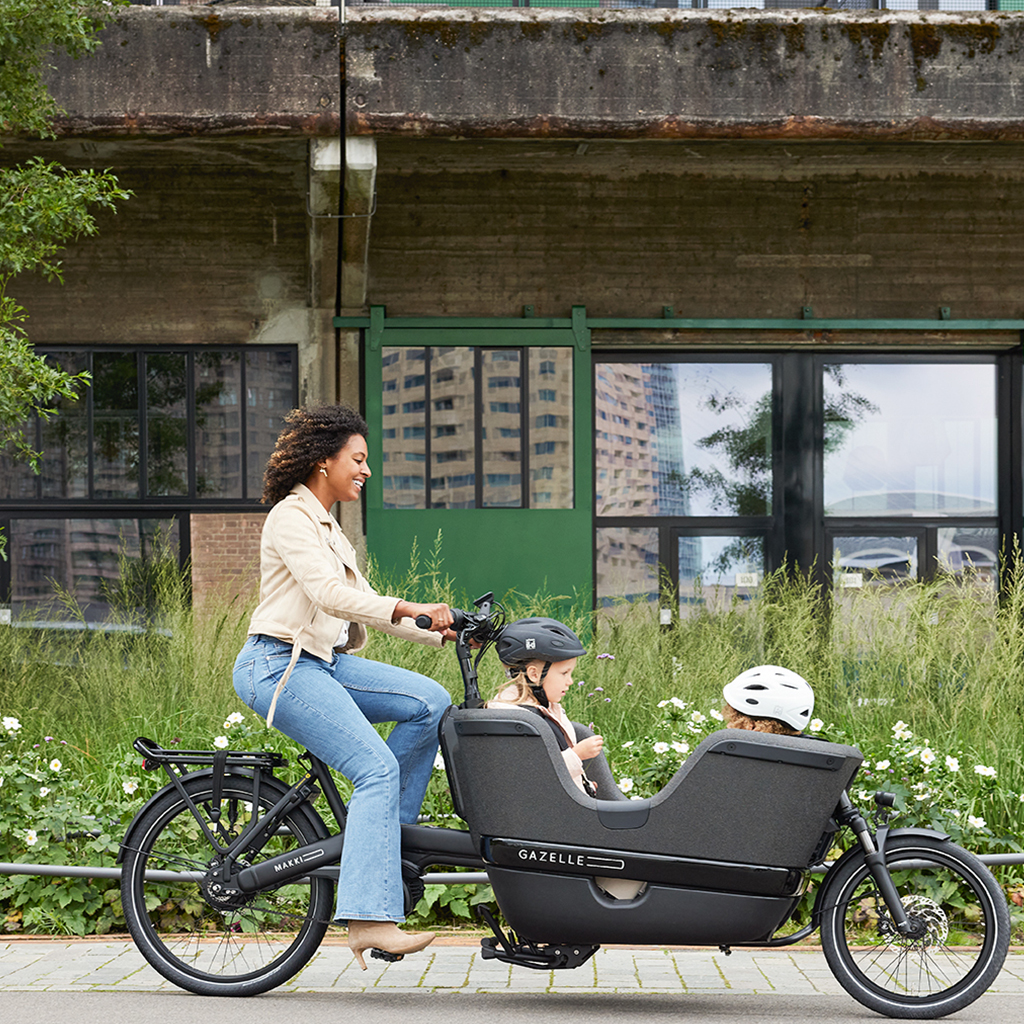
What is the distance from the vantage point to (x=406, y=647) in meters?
7.29

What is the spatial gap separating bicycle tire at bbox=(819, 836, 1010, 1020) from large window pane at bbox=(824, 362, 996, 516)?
905 centimetres

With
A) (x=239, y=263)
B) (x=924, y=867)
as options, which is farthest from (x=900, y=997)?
(x=239, y=263)

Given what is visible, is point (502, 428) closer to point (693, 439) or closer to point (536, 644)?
point (693, 439)

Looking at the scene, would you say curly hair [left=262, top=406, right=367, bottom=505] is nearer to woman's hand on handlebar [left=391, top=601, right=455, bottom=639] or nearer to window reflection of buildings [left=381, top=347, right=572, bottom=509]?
woman's hand on handlebar [left=391, top=601, right=455, bottom=639]

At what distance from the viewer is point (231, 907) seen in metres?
4.13


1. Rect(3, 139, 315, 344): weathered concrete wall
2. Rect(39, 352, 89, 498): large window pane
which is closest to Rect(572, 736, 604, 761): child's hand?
Rect(3, 139, 315, 344): weathered concrete wall

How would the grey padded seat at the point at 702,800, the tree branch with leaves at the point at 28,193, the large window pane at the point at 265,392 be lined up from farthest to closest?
the large window pane at the point at 265,392, the tree branch with leaves at the point at 28,193, the grey padded seat at the point at 702,800

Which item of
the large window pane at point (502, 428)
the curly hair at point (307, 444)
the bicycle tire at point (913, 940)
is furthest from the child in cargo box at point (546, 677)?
the large window pane at point (502, 428)

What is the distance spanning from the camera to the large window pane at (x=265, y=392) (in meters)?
12.1

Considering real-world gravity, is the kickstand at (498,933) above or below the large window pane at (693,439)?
below

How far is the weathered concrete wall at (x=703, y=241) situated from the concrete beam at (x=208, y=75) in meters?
2.24

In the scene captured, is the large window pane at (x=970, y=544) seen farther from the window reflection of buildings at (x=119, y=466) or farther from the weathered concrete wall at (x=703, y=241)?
the window reflection of buildings at (x=119, y=466)

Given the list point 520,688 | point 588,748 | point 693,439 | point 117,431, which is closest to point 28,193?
point 520,688

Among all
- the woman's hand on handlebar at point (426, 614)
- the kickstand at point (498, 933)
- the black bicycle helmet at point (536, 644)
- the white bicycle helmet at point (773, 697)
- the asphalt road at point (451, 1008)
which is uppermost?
the woman's hand on handlebar at point (426, 614)
